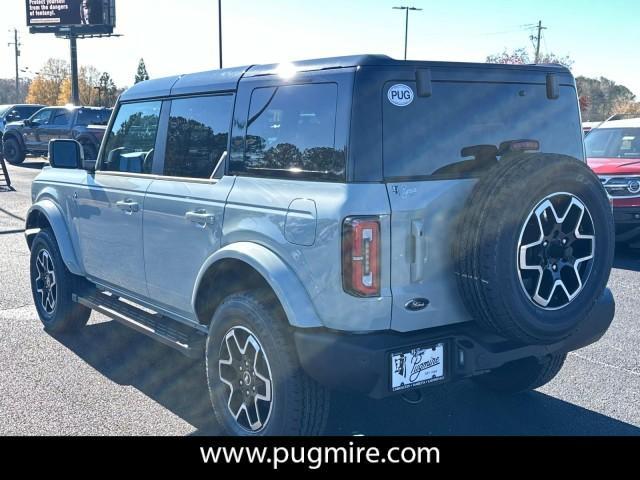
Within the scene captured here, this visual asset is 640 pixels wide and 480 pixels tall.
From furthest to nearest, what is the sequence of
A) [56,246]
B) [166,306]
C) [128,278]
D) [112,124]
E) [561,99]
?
[56,246] < [112,124] < [128,278] < [166,306] < [561,99]

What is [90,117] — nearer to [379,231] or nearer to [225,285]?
[225,285]

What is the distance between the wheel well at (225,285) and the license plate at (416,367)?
64cm

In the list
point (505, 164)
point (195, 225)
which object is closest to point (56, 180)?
point (195, 225)

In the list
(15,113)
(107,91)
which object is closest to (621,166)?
(15,113)

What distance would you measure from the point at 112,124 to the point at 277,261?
2518mm

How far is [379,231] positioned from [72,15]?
124 ft

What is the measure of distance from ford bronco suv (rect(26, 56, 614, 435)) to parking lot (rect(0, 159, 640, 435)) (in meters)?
0.43

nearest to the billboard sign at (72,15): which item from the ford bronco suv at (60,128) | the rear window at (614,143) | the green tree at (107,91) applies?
the ford bronco suv at (60,128)

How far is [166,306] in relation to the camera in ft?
14.3

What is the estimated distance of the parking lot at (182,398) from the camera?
3.97m

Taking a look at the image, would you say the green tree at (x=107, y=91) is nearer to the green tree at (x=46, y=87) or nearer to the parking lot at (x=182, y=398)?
the green tree at (x=46, y=87)

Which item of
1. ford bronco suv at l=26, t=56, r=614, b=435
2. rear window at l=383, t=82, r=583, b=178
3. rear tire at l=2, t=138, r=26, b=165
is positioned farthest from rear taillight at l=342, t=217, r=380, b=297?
rear tire at l=2, t=138, r=26, b=165

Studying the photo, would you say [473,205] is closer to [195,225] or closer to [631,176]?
[195,225]

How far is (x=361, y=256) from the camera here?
9.84 ft
